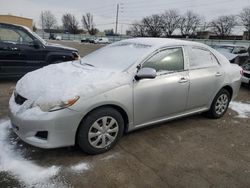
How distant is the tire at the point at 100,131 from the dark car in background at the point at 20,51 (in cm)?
442

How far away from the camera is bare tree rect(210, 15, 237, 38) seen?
66.2 metres

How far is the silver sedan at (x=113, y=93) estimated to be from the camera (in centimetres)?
308

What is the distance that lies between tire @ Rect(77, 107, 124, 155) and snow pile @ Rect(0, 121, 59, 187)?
479 millimetres

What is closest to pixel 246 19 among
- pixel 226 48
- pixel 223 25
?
pixel 223 25

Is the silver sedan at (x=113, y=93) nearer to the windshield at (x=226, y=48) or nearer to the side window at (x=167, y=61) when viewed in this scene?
the side window at (x=167, y=61)

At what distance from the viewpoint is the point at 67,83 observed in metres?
3.31

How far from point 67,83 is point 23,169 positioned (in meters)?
1.13

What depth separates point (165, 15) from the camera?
2938 inches

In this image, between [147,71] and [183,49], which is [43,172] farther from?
[183,49]

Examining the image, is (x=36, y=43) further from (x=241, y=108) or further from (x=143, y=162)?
(x=241, y=108)

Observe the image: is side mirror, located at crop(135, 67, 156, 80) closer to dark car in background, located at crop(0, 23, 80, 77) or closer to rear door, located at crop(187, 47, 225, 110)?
rear door, located at crop(187, 47, 225, 110)

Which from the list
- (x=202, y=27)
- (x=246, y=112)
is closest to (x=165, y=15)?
(x=202, y=27)

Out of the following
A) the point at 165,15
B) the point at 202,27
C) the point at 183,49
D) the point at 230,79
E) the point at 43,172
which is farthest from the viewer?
the point at 165,15

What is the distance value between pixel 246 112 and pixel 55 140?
4472mm
